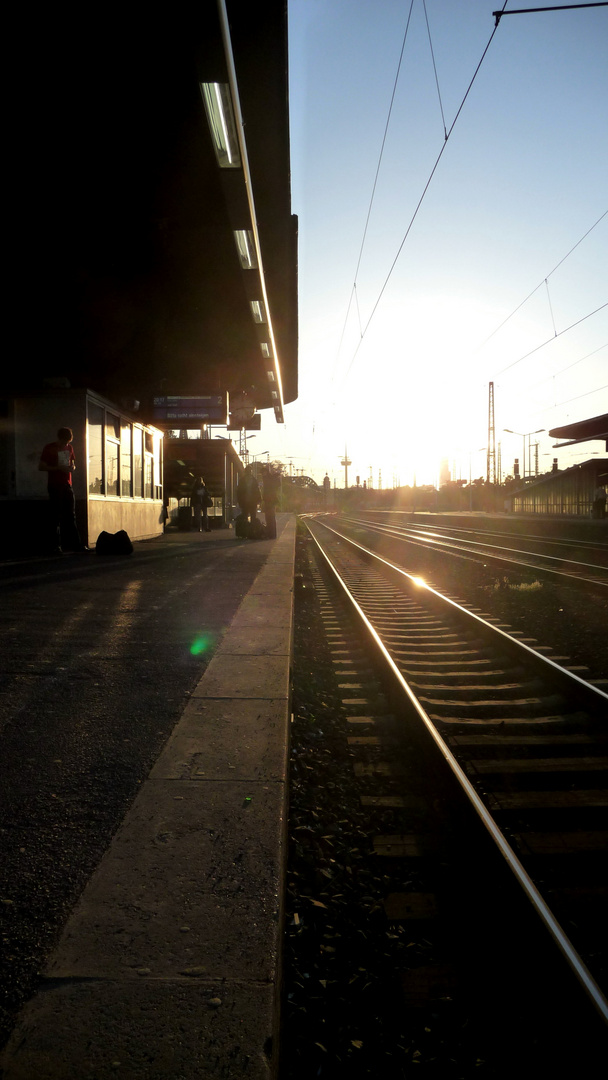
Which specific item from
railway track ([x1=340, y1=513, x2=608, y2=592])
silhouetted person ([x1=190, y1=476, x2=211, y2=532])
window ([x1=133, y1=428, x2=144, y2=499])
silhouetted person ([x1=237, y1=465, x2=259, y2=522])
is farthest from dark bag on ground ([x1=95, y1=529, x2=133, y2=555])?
silhouetted person ([x1=190, y1=476, x2=211, y2=532])

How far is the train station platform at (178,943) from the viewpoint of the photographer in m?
1.43

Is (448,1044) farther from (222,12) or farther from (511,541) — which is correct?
(511,541)

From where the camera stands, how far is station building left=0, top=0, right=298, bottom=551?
5566 mm

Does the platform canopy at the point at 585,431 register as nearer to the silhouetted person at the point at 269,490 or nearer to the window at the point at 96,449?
the silhouetted person at the point at 269,490

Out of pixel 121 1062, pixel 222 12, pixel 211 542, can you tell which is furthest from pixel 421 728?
pixel 211 542

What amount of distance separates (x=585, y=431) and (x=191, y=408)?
91.6 feet

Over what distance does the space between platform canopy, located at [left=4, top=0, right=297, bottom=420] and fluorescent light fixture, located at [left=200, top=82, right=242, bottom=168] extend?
1 centimetres

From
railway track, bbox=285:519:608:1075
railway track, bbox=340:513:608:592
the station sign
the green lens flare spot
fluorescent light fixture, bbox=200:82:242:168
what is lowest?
railway track, bbox=285:519:608:1075

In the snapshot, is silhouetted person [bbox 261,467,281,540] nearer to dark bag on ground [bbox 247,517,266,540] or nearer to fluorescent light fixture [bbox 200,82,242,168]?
dark bag on ground [bbox 247,517,266,540]

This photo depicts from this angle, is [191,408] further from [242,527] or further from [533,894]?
[533,894]

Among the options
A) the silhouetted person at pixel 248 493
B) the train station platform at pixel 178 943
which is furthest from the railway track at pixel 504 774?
the silhouetted person at pixel 248 493

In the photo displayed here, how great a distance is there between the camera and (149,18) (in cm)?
517

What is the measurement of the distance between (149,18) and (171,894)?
575 centimetres

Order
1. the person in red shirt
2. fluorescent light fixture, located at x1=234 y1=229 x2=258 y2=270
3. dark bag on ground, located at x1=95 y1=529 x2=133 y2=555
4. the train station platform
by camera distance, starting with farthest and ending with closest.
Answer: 1. dark bag on ground, located at x1=95 y1=529 x2=133 y2=555
2. the person in red shirt
3. fluorescent light fixture, located at x1=234 y1=229 x2=258 y2=270
4. the train station platform
